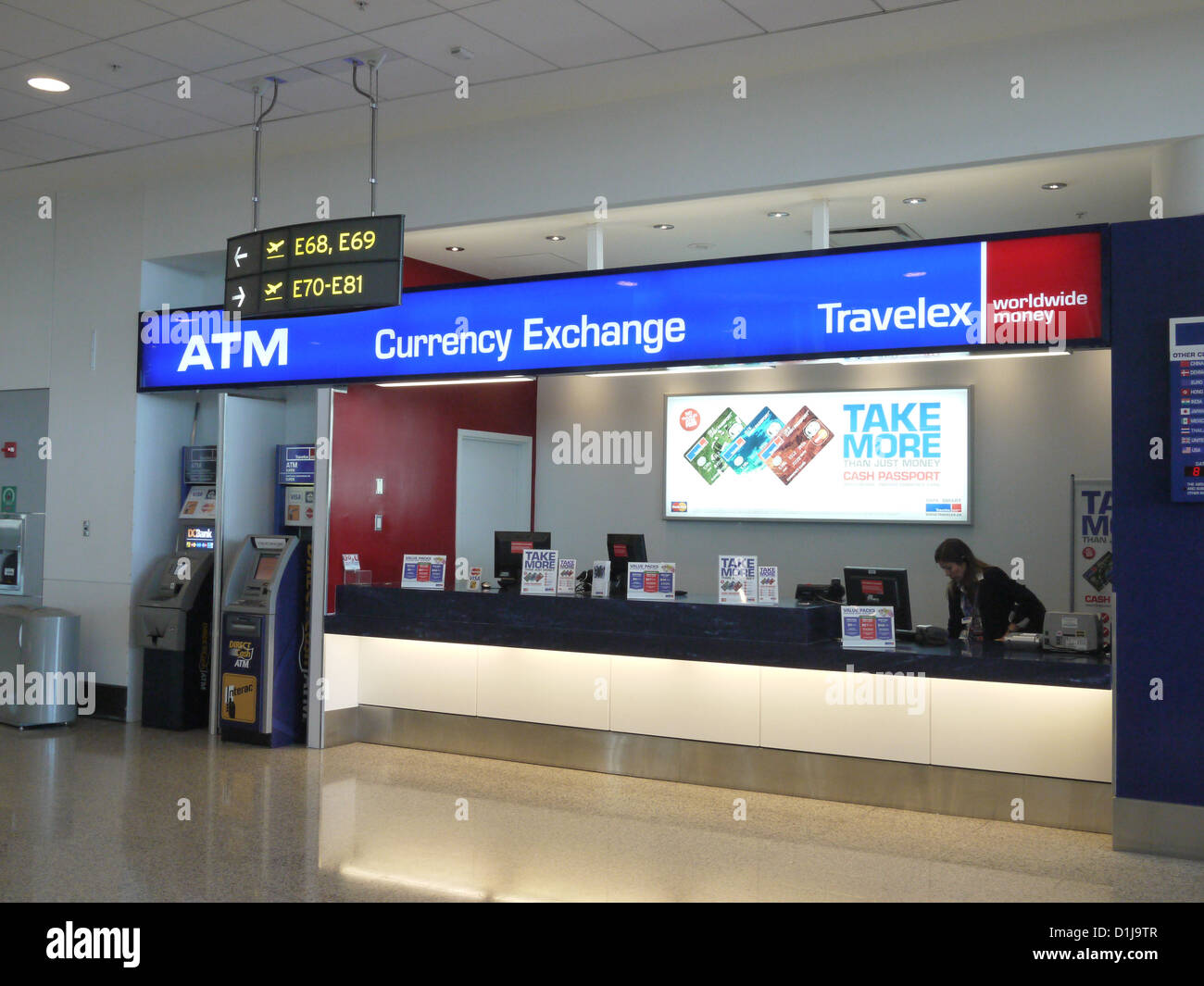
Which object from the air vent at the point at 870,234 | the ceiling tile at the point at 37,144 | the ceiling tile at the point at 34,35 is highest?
the ceiling tile at the point at 37,144

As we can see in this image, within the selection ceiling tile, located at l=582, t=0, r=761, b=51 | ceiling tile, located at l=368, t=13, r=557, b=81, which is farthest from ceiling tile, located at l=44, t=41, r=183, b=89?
ceiling tile, located at l=582, t=0, r=761, b=51

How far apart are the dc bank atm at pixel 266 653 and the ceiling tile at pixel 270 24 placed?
3.14 meters

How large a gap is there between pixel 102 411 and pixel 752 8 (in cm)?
552

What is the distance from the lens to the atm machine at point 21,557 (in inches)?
334

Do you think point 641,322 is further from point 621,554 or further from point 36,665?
point 36,665

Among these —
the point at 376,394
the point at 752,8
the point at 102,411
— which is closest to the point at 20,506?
the point at 102,411

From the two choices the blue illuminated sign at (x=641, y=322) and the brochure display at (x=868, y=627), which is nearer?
the blue illuminated sign at (x=641, y=322)

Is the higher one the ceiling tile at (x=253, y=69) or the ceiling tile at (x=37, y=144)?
the ceiling tile at (x=37, y=144)

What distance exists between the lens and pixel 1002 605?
6133 millimetres

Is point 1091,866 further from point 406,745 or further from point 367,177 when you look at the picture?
point 367,177

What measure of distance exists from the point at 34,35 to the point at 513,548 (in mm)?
3917

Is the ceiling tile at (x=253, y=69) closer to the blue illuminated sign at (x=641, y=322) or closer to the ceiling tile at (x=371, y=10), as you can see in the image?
the ceiling tile at (x=371, y=10)

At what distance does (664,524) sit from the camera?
9.18 metres

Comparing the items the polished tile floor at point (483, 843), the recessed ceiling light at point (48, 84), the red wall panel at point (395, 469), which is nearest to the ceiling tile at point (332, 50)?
the recessed ceiling light at point (48, 84)
